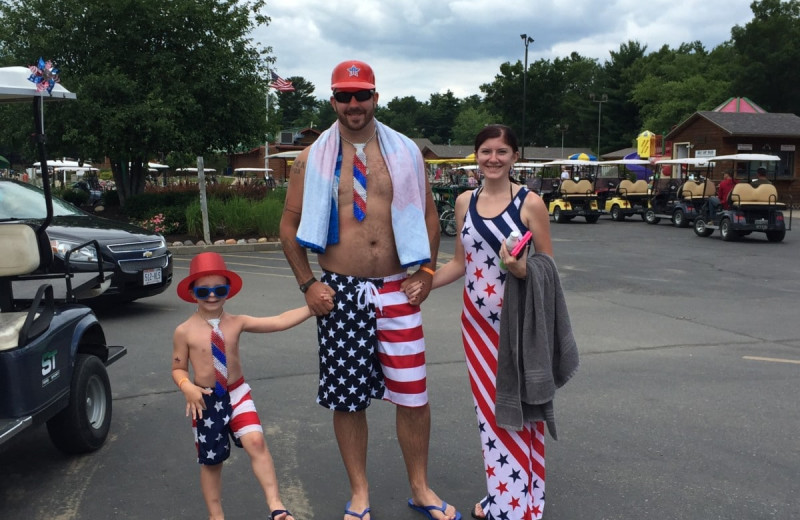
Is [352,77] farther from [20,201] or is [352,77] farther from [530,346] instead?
[20,201]

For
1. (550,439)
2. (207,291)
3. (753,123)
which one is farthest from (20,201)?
(753,123)

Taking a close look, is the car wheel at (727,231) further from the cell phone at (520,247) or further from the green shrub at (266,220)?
the cell phone at (520,247)

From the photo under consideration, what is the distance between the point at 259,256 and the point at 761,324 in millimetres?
9357

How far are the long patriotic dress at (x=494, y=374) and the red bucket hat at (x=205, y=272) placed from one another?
3.36 ft

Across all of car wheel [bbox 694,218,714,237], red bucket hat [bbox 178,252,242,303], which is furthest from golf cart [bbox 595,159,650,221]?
red bucket hat [bbox 178,252,242,303]

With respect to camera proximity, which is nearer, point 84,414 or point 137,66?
Result: point 84,414

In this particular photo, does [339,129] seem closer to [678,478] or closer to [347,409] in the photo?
[347,409]

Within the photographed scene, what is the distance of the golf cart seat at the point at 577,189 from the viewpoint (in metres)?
25.7

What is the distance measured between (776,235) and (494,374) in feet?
56.7

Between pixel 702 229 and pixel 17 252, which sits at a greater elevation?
pixel 17 252

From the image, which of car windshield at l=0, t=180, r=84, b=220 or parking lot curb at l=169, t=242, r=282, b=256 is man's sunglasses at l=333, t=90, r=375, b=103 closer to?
car windshield at l=0, t=180, r=84, b=220

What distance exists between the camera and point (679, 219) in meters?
22.5

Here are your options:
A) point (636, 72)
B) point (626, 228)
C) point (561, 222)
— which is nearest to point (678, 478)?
point (626, 228)

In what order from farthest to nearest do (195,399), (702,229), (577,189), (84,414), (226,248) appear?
(577,189)
(702,229)
(226,248)
(84,414)
(195,399)
